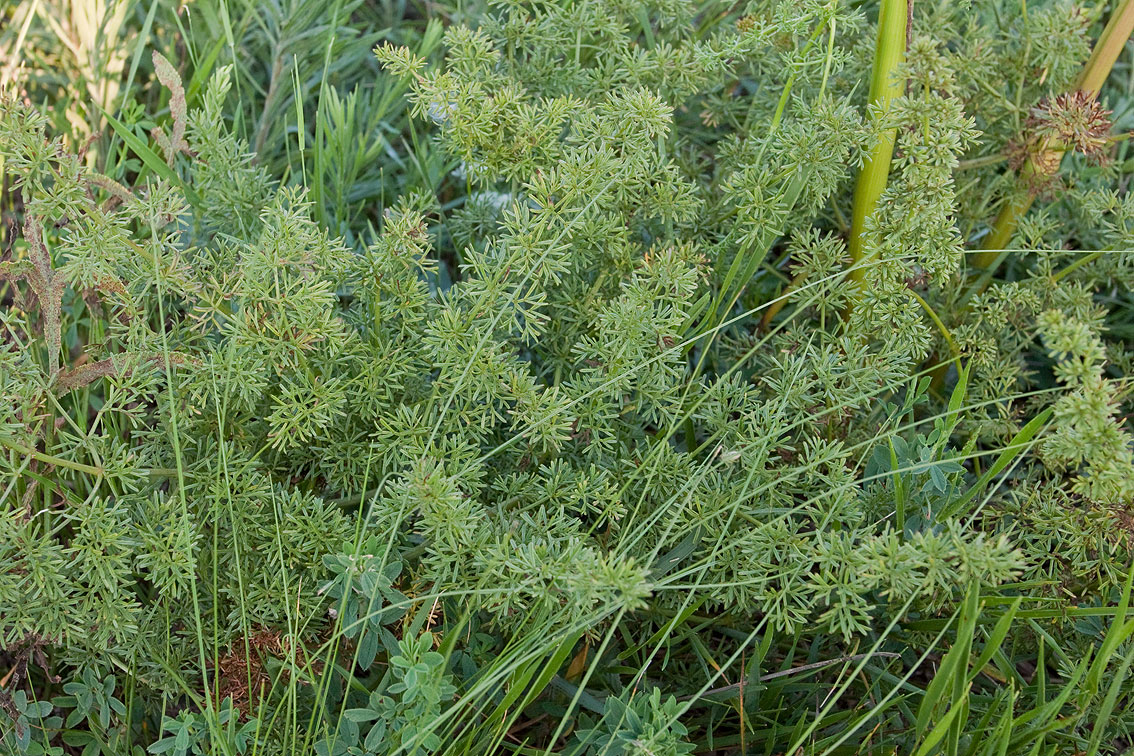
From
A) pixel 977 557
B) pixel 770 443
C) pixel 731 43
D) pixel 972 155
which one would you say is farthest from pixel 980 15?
pixel 977 557

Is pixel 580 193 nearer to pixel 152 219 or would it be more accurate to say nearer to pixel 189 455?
pixel 152 219

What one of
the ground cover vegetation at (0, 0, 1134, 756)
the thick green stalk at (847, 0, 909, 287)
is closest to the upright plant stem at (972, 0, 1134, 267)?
the ground cover vegetation at (0, 0, 1134, 756)

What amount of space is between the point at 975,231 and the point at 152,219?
170 centimetres

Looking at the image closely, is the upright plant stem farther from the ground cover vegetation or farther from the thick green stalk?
the thick green stalk

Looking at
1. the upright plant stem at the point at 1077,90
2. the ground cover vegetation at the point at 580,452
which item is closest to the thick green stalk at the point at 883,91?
the ground cover vegetation at the point at 580,452

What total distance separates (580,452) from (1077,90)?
125 cm

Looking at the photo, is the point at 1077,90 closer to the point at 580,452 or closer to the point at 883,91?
the point at 883,91

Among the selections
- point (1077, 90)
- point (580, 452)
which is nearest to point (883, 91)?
point (1077, 90)

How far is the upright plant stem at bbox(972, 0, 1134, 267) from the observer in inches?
74.6

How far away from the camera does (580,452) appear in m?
1.68

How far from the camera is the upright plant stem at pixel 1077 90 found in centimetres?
190

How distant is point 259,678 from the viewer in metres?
1.54

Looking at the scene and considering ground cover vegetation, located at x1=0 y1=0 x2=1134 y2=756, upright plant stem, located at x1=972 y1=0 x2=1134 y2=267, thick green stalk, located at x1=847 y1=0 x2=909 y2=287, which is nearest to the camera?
ground cover vegetation, located at x1=0 y1=0 x2=1134 y2=756

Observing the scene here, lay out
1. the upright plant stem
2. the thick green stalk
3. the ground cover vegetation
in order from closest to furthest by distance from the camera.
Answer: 1. the ground cover vegetation
2. the thick green stalk
3. the upright plant stem
